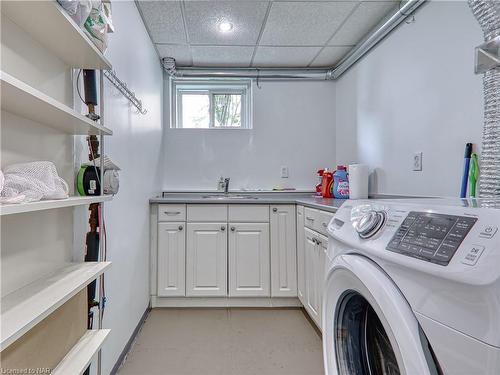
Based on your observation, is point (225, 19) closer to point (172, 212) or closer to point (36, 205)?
point (172, 212)

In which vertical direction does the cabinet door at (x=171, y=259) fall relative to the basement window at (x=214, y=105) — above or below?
below

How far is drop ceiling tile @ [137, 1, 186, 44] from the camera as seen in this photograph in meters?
1.88

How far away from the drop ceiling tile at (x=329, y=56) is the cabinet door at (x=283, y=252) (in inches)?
57.9

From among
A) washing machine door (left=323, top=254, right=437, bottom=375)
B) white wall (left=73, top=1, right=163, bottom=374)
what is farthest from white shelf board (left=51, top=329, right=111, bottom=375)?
washing machine door (left=323, top=254, right=437, bottom=375)

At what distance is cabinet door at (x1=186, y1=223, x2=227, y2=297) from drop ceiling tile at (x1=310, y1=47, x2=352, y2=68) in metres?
1.84

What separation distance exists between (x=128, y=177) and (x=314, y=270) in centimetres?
136

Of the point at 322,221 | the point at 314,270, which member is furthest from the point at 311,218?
the point at 314,270

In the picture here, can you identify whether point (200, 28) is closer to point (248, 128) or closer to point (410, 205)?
point (248, 128)

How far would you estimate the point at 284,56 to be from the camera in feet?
8.68

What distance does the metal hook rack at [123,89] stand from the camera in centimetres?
135

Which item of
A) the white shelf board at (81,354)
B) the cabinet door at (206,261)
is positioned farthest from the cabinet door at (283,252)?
the white shelf board at (81,354)

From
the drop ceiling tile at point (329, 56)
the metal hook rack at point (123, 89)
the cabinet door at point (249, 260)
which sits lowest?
the cabinet door at point (249, 260)

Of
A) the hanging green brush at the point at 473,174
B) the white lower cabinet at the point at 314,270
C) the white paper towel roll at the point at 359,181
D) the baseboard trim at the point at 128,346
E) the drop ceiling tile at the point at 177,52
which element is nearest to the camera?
the hanging green brush at the point at 473,174

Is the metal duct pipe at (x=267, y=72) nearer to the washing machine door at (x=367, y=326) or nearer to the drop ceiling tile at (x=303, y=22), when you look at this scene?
the drop ceiling tile at (x=303, y=22)
